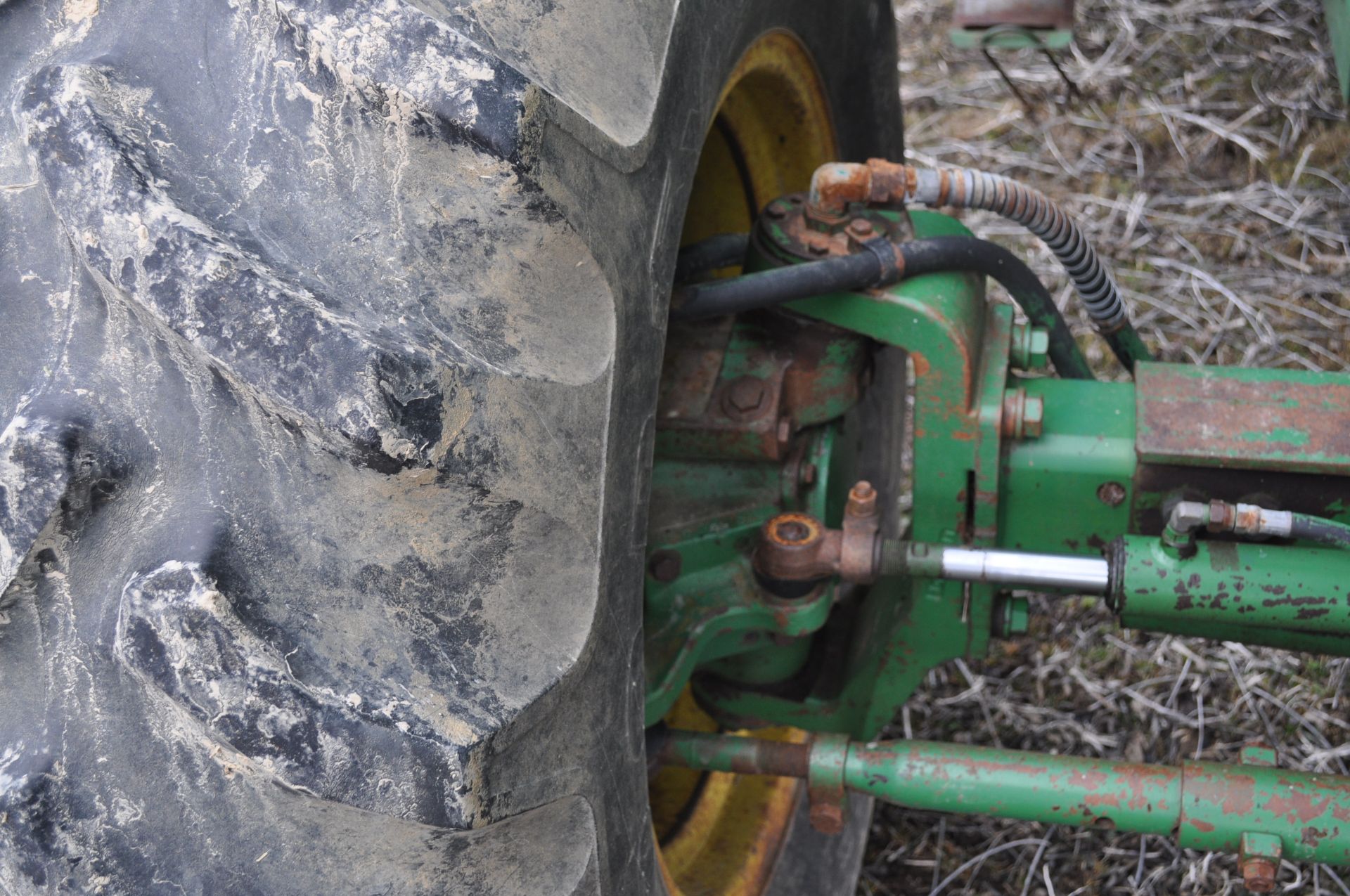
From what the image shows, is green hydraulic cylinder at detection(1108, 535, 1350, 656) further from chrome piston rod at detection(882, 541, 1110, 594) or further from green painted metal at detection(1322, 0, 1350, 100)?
green painted metal at detection(1322, 0, 1350, 100)

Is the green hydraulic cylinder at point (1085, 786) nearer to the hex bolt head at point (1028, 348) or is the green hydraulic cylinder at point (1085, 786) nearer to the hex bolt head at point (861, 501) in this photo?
the hex bolt head at point (861, 501)

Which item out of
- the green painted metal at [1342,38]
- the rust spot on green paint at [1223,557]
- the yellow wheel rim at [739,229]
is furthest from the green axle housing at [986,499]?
the green painted metal at [1342,38]

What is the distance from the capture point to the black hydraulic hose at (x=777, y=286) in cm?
115

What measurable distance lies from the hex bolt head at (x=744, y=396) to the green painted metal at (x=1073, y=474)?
0.24m

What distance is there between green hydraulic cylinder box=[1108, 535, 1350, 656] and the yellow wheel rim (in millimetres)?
518

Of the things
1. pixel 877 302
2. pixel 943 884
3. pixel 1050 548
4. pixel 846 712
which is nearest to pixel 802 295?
pixel 877 302

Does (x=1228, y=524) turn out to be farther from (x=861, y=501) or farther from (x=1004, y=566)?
(x=861, y=501)

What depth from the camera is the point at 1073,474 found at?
122 cm

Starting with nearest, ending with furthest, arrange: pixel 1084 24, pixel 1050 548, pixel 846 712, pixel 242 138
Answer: pixel 242 138, pixel 1050 548, pixel 846 712, pixel 1084 24

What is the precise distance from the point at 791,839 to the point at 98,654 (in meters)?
0.92

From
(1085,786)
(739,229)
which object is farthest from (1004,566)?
(739,229)

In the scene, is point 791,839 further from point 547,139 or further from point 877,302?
point 547,139

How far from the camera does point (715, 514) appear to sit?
126cm

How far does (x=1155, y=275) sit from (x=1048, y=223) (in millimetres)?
1187
